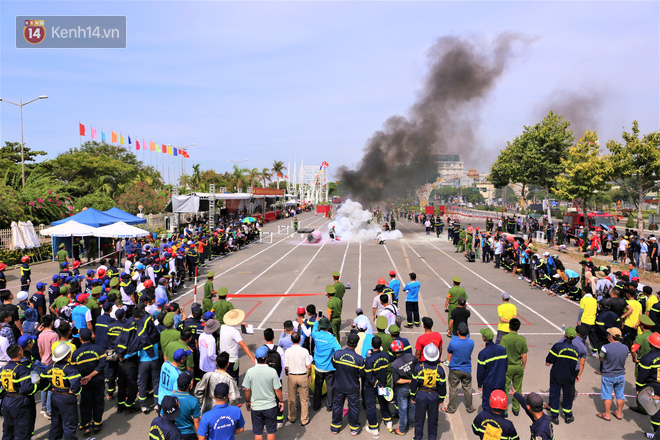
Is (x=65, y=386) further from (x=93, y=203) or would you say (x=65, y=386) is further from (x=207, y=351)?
(x=93, y=203)

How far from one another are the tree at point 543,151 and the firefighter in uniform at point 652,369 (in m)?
31.4

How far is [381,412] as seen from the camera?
6289 millimetres

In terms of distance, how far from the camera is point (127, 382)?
6605mm

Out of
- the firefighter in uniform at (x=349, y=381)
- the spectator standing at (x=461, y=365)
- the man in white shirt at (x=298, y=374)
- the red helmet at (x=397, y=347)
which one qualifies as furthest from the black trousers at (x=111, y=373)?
the spectator standing at (x=461, y=365)

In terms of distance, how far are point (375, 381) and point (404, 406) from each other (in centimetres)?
65

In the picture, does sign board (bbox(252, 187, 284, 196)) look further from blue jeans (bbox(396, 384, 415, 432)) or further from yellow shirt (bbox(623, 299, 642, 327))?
blue jeans (bbox(396, 384, 415, 432))

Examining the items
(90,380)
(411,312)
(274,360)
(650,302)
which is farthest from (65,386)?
(650,302)

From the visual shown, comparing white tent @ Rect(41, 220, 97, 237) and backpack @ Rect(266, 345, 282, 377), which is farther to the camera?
white tent @ Rect(41, 220, 97, 237)

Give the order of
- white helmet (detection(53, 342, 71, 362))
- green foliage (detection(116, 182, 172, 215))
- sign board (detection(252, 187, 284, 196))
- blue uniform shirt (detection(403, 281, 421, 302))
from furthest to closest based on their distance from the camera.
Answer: sign board (detection(252, 187, 284, 196)) → green foliage (detection(116, 182, 172, 215)) → blue uniform shirt (detection(403, 281, 421, 302)) → white helmet (detection(53, 342, 71, 362))

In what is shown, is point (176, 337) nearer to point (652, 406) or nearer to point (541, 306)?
point (652, 406)

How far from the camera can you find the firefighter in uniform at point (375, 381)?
581 cm

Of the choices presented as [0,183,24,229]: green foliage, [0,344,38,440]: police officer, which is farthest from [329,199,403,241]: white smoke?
[0,344,38,440]: police officer

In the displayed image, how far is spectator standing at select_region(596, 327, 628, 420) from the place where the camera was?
6273 millimetres

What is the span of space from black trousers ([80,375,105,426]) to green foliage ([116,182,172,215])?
102ft
